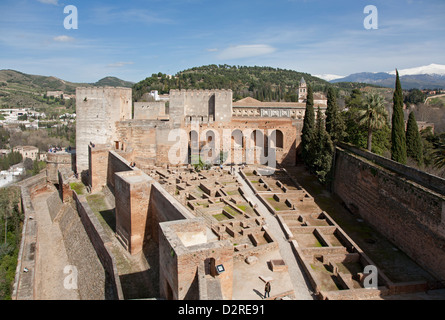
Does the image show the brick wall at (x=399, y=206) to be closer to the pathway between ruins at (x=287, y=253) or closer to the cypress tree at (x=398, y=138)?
the cypress tree at (x=398, y=138)

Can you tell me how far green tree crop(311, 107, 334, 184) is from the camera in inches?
805

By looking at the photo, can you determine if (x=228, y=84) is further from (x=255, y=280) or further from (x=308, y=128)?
(x=255, y=280)

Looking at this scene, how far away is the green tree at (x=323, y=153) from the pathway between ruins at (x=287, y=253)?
15.3ft

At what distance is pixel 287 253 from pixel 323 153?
9497mm

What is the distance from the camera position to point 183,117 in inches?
972

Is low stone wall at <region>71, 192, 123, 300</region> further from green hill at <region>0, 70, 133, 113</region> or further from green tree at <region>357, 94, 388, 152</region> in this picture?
green hill at <region>0, 70, 133, 113</region>

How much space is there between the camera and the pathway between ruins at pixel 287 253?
34.8 feet

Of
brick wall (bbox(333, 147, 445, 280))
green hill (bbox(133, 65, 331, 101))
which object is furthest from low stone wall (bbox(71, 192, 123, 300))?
green hill (bbox(133, 65, 331, 101))

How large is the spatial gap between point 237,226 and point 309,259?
328 centimetres

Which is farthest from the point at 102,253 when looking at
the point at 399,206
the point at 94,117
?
the point at 399,206

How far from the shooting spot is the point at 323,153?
20.7 m

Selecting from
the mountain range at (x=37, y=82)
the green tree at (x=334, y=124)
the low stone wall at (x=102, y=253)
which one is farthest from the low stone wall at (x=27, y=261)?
the mountain range at (x=37, y=82)

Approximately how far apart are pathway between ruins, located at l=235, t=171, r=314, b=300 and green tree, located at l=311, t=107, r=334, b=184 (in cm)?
467
